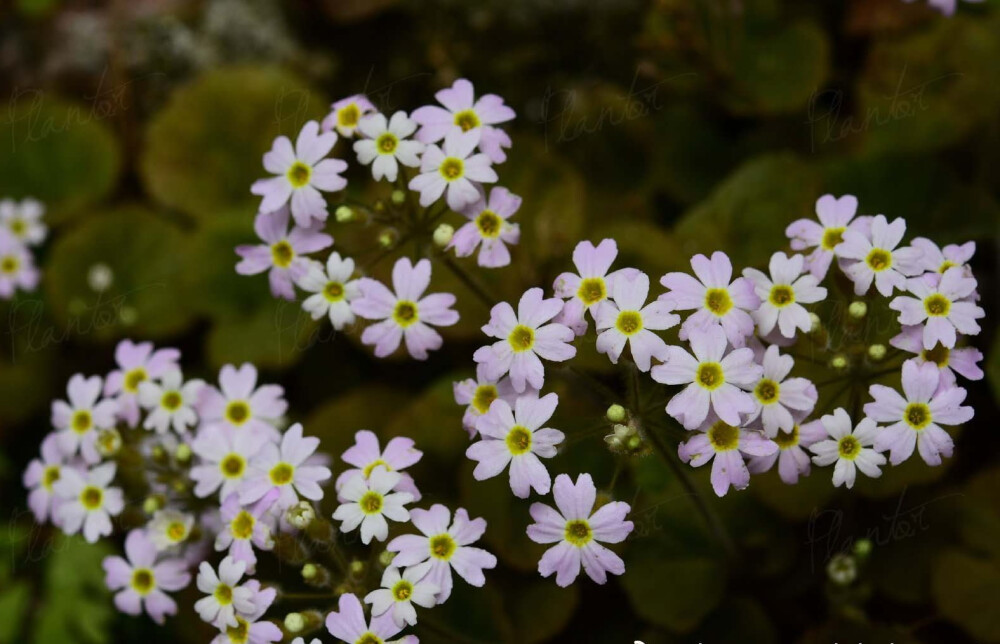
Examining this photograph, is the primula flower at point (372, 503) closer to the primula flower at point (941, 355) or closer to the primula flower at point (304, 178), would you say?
the primula flower at point (304, 178)

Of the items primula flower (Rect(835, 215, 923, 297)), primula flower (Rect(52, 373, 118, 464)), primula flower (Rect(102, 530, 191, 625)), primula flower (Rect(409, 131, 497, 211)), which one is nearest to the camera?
primula flower (Rect(835, 215, 923, 297))

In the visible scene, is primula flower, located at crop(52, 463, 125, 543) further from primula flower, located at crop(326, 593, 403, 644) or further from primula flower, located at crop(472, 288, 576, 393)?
primula flower, located at crop(472, 288, 576, 393)

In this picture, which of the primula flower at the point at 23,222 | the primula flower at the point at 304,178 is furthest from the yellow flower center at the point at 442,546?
the primula flower at the point at 23,222

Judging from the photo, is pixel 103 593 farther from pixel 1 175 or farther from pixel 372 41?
pixel 372 41

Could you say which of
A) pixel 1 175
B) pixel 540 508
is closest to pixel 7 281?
pixel 1 175

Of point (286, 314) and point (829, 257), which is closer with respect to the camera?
point (829, 257)

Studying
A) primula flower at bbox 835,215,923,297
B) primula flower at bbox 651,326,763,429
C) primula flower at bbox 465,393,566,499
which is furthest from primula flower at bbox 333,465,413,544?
primula flower at bbox 835,215,923,297

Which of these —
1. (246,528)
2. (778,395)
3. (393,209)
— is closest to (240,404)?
(246,528)

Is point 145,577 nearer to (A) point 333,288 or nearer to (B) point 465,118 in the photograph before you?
(A) point 333,288
